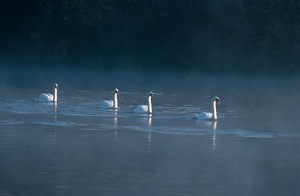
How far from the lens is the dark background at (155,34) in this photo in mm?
42906

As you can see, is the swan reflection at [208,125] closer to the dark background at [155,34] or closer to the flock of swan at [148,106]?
the flock of swan at [148,106]

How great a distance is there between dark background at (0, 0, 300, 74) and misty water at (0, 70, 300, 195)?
10521 millimetres

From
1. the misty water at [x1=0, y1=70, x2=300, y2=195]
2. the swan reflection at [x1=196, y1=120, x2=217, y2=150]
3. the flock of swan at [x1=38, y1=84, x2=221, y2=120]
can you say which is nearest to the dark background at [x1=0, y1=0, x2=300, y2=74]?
the misty water at [x1=0, y1=70, x2=300, y2=195]

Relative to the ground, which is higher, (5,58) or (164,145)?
(5,58)

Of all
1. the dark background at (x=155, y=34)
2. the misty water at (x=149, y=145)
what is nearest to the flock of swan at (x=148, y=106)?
the misty water at (x=149, y=145)

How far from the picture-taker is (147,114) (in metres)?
24.2

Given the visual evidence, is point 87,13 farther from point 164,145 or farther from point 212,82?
point 164,145

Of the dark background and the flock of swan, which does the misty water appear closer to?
the flock of swan

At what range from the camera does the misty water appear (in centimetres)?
1399

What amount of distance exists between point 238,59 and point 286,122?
20.5 metres

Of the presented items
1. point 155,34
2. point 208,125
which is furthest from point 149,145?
point 155,34

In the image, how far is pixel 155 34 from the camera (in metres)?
45.6

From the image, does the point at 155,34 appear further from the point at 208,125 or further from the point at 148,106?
the point at 208,125

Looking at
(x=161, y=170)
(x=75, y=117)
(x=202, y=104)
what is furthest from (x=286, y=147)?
(x=202, y=104)
